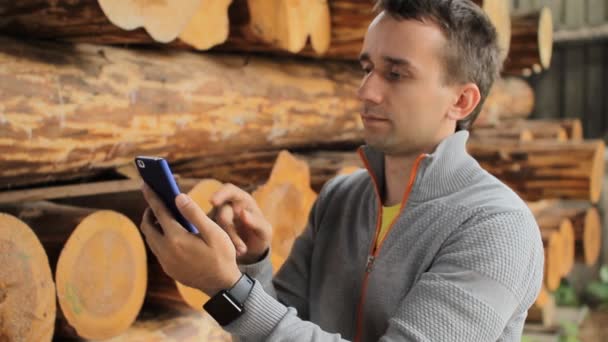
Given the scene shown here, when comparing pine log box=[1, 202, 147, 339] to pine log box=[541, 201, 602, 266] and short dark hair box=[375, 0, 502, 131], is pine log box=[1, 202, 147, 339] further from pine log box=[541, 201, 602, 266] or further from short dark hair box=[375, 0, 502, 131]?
pine log box=[541, 201, 602, 266]

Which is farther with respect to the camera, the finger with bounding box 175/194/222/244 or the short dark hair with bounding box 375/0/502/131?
the short dark hair with bounding box 375/0/502/131

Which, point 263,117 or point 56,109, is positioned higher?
point 56,109

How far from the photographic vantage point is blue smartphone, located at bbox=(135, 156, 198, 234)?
130 cm

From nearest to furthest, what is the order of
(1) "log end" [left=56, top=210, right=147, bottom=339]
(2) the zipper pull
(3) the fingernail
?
(3) the fingernail
(2) the zipper pull
(1) "log end" [left=56, top=210, right=147, bottom=339]

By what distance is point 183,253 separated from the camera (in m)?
1.33

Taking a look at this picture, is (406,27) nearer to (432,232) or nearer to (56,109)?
(432,232)

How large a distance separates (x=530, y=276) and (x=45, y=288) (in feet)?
4.24

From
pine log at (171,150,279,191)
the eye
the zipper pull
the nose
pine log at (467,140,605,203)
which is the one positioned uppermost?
the eye

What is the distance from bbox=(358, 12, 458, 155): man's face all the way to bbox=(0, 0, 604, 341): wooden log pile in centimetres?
80

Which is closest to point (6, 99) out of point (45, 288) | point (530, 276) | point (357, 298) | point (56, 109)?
point (56, 109)

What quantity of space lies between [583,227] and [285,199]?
129 inches

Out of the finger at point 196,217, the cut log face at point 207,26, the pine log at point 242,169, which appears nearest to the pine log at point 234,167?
the pine log at point 242,169

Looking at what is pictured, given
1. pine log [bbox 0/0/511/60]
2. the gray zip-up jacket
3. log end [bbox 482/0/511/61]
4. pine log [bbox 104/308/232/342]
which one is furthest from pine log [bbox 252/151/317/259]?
log end [bbox 482/0/511/61]

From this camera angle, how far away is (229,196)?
1.52 metres
